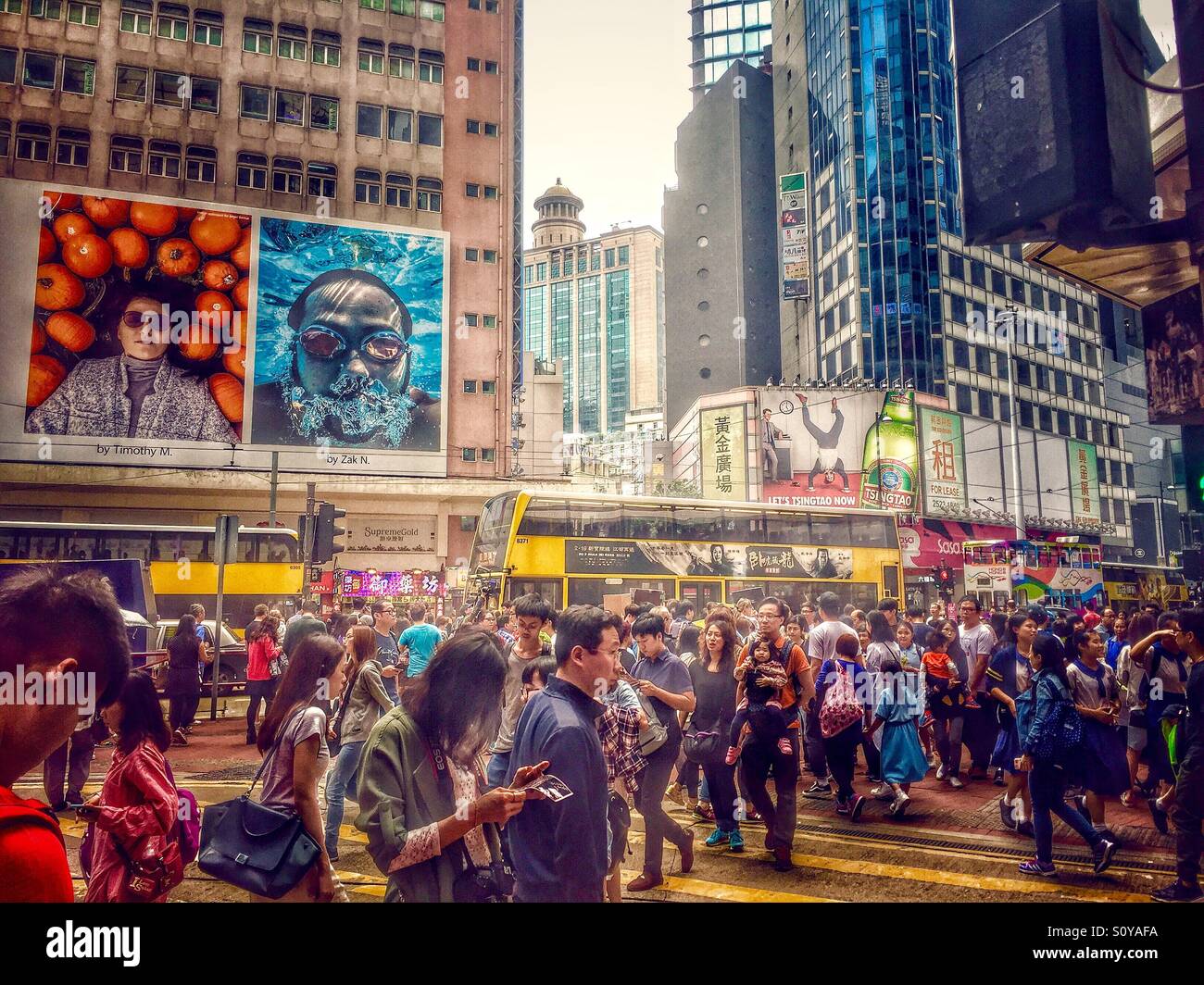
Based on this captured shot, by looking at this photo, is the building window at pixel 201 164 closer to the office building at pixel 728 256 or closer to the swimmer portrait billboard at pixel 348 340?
the swimmer portrait billboard at pixel 348 340

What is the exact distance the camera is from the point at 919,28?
47719mm

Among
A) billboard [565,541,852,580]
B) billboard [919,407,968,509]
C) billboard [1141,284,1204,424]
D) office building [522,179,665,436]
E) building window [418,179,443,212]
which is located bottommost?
billboard [565,541,852,580]

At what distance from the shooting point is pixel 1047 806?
5.56m

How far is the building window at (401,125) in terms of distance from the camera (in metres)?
37.9

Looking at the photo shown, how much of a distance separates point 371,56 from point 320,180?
6.89 m

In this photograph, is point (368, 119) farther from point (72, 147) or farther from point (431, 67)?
point (72, 147)

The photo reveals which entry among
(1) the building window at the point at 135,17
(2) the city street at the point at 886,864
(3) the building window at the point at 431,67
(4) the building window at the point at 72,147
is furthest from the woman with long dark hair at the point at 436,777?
(1) the building window at the point at 135,17

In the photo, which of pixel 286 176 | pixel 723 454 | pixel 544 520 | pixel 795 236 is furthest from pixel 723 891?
pixel 795 236

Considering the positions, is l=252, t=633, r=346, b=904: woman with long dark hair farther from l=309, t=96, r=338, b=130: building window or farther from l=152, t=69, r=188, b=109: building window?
l=152, t=69, r=188, b=109: building window

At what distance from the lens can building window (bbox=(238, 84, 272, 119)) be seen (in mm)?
36125

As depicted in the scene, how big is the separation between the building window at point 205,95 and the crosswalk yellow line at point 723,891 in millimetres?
40789

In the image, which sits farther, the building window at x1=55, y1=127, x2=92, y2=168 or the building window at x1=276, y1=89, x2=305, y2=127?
the building window at x1=276, y1=89, x2=305, y2=127

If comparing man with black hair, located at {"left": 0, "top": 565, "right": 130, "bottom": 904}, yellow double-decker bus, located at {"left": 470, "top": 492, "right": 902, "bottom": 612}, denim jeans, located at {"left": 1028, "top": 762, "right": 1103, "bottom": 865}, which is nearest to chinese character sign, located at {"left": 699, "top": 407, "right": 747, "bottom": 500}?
yellow double-decker bus, located at {"left": 470, "top": 492, "right": 902, "bottom": 612}

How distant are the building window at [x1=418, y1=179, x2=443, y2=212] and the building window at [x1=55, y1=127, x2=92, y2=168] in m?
14.2
